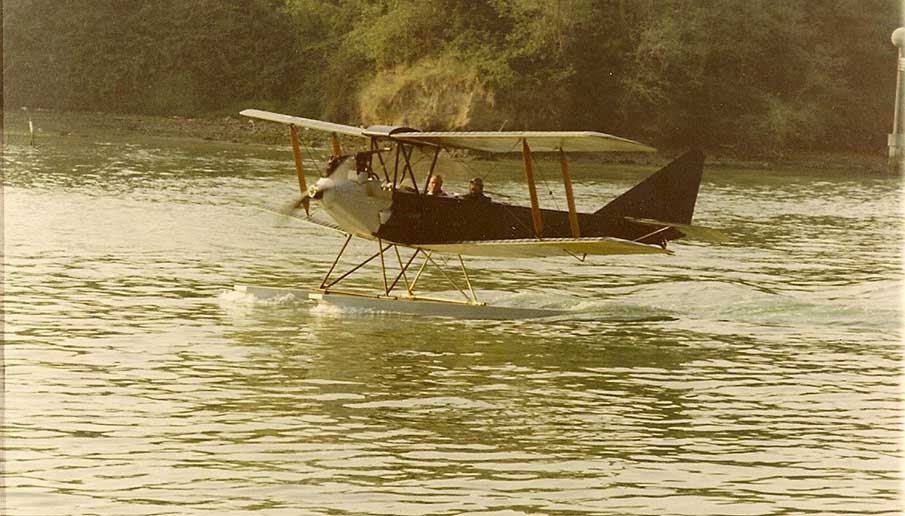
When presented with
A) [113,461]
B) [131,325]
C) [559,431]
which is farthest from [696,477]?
[131,325]

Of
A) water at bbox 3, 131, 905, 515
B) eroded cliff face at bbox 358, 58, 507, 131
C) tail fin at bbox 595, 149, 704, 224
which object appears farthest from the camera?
eroded cliff face at bbox 358, 58, 507, 131

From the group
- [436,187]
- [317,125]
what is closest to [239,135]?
[317,125]

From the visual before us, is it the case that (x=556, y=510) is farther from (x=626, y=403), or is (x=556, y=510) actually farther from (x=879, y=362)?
(x=879, y=362)

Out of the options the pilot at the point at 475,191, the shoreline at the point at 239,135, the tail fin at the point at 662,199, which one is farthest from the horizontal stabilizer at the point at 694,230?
the shoreline at the point at 239,135

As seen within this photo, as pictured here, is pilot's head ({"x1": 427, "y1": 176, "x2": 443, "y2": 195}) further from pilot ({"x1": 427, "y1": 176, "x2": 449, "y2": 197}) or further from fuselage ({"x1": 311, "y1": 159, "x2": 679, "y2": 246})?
fuselage ({"x1": 311, "y1": 159, "x2": 679, "y2": 246})

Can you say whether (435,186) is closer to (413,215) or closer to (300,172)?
(413,215)

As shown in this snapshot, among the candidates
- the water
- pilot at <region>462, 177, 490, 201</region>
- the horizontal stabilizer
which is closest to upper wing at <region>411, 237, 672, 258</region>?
the horizontal stabilizer
